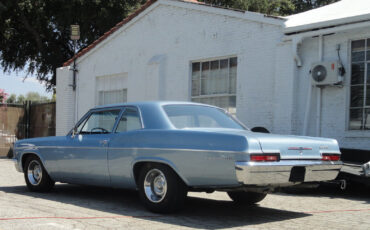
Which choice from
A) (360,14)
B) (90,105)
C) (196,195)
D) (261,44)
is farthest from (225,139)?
(90,105)

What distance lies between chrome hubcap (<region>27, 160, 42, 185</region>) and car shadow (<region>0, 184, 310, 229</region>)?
0.71 ft

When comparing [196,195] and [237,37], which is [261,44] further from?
[196,195]

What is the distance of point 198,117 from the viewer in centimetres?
683

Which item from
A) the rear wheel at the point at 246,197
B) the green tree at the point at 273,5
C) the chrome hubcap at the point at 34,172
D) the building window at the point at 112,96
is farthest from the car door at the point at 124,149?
the green tree at the point at 273,5

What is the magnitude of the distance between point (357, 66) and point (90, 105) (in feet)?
31.5

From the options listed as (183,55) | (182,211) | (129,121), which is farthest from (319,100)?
(182,211)

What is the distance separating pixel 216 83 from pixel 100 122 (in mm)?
5909

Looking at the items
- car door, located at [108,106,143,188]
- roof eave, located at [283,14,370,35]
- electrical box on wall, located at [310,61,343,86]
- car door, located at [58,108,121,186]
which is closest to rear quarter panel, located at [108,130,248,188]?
car door, located at [108,106,143,188]

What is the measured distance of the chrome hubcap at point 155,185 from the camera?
6.18 meters

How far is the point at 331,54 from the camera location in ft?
34.7

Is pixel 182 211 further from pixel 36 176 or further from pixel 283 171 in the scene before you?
pixel 36 176

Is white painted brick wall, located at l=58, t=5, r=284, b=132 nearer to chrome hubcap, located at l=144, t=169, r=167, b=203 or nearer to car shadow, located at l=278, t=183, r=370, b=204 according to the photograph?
car shadow, located at l=278, t=183, r=370, b=204

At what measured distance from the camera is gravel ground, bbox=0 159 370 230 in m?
5.61

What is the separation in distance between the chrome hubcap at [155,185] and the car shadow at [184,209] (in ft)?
0.73
